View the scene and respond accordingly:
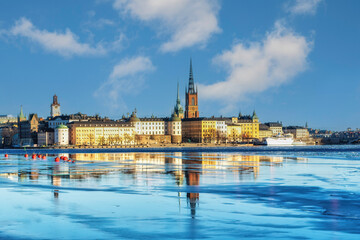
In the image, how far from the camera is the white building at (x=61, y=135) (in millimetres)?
Result: 172250

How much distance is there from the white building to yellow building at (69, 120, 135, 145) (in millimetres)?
2608

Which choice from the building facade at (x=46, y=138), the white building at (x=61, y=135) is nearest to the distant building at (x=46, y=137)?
the building facade at (x=46, y=138)

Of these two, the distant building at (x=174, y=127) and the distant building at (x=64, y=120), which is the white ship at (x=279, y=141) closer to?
the distant building at (x=174, y=127)

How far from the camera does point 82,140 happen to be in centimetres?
17388

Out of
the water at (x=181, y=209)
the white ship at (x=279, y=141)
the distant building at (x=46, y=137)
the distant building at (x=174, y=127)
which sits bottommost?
the water at (x=181, y=209)

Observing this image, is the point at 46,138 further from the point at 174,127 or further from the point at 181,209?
the point at 181,209

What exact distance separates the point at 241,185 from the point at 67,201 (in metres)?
8.79

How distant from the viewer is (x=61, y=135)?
173000 mm

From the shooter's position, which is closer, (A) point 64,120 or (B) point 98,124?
(B) point 98,124

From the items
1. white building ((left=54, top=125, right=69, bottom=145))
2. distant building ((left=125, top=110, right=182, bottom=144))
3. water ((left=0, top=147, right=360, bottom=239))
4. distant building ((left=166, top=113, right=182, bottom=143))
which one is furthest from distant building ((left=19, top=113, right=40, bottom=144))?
water ((left=0, top=147, right=360, bottom=239))

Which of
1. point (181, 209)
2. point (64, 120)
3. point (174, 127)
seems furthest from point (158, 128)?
point (181, 209)

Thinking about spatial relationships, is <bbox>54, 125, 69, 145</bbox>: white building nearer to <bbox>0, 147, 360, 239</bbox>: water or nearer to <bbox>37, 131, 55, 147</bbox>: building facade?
<bbox>37, 131, 55, 147</bbox>: building facade

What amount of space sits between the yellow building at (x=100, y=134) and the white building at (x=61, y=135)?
2.61 m

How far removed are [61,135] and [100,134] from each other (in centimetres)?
1287
